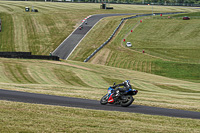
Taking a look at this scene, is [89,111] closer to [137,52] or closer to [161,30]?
[137,52]

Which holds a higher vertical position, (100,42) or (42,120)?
(42,120)

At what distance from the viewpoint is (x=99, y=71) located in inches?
2009

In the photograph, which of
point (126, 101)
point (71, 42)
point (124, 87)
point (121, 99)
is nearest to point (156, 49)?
point (71, 42)

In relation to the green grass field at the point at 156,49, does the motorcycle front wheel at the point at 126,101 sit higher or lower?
higher

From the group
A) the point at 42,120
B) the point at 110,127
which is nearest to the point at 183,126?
the point at 110,127

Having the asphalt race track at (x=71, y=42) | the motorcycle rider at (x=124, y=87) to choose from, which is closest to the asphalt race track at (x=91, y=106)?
the motorcycle rider at (x=124, y=87)

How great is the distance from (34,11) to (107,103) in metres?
103

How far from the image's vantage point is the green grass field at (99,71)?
14.8 m

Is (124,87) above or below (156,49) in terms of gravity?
above

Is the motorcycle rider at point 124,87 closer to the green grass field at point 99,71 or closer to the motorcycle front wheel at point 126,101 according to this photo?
the motorcycle front wheel at point 126,101

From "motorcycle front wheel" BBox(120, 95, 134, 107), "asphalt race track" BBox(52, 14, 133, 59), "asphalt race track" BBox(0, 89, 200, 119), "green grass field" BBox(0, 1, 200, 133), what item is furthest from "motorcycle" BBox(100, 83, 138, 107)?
"asphalt race track" BBox(52, 14, 133, 59)

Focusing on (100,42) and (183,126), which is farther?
(100,42)

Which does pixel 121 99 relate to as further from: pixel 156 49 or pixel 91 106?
pixel 156 49

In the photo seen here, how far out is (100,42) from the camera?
8256 cm
